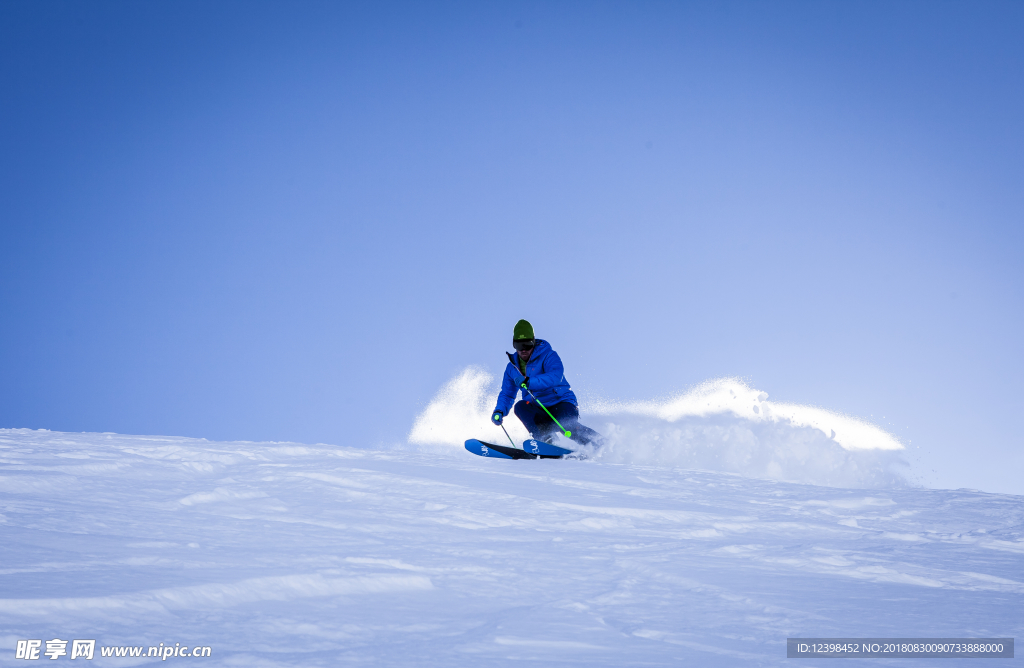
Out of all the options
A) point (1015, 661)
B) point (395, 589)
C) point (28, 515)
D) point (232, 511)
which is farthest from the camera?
point (232, 511)

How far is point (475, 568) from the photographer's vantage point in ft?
7.93

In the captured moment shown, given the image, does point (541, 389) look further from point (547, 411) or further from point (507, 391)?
point (507, 391)

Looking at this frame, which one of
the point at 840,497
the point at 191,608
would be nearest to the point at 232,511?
the point at 191,608

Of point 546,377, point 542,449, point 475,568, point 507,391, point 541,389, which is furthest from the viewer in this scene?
point 507,391

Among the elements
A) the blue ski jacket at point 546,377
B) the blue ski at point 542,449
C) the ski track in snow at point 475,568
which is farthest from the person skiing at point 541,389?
the ski track in snow at point 475,568

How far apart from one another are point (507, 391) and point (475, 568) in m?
6.01

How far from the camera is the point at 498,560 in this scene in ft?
8.33

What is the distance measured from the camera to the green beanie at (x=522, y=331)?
8.05m

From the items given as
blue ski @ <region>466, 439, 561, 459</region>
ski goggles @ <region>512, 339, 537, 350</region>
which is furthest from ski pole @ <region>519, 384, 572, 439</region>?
ski goggles @ <region>512, 339, 537, 350</region>

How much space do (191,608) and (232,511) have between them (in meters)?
1.52

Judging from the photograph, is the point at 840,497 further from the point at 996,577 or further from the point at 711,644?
the point at 711,644

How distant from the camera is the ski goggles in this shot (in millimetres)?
8023

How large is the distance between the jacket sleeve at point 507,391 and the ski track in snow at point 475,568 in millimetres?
3838

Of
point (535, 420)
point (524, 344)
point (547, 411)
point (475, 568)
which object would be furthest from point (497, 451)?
point (475, 568)
